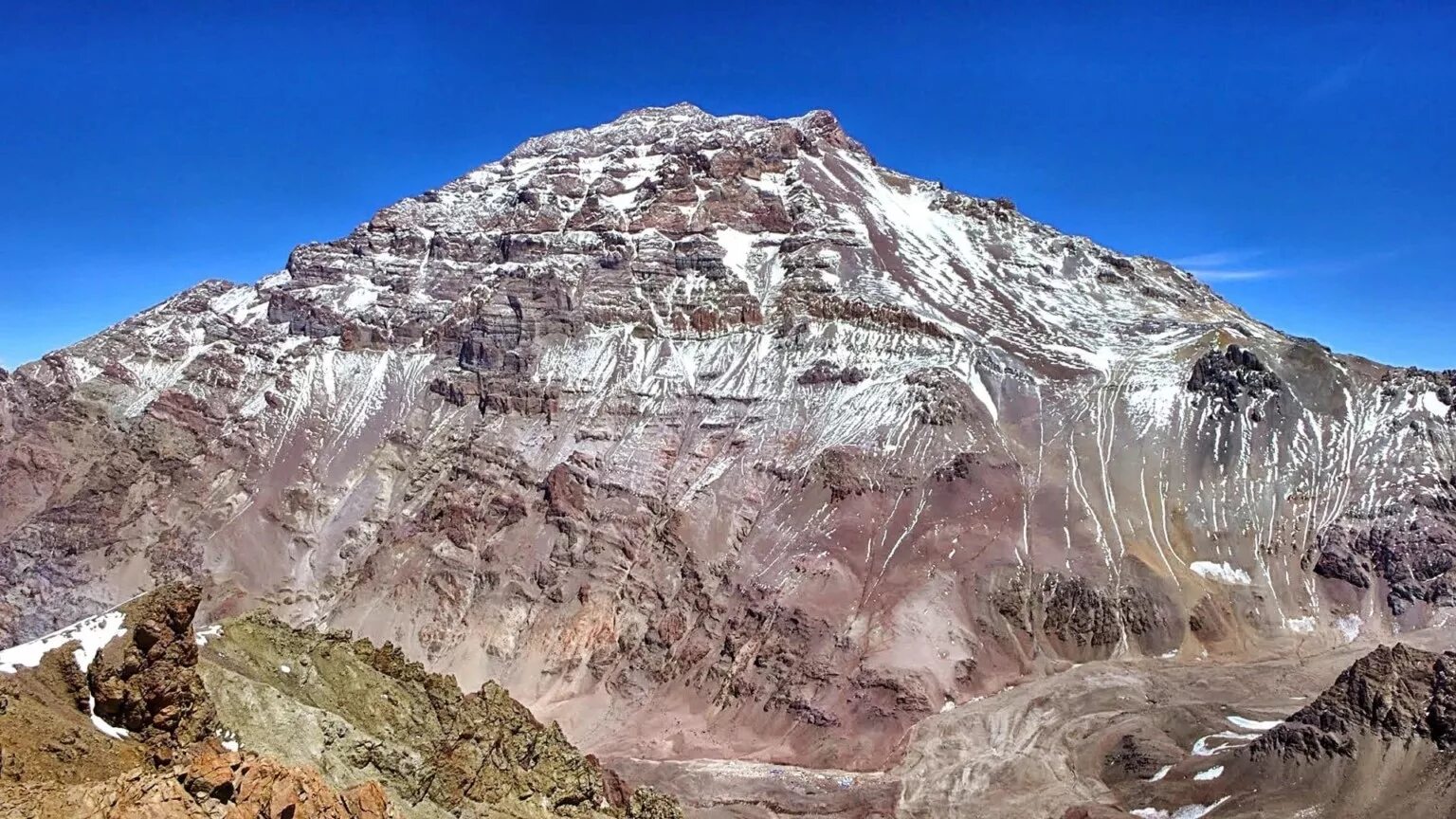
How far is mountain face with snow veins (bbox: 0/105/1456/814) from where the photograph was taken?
304 ft

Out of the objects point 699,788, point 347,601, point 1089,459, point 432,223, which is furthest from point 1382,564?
point 432,223

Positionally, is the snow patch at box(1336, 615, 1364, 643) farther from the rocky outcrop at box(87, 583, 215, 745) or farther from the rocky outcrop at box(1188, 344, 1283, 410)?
the rocky outcrop at box(87, 583, 215, 745)

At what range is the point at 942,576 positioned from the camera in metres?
96.2

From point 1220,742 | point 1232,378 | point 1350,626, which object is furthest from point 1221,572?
point 1220,742

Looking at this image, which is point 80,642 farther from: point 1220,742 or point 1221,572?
point 1221,572

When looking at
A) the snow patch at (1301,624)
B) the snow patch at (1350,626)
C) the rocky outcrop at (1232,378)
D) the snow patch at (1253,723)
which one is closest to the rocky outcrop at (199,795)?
the snow patch at (1253,723)

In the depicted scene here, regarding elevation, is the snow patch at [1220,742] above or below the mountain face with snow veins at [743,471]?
below

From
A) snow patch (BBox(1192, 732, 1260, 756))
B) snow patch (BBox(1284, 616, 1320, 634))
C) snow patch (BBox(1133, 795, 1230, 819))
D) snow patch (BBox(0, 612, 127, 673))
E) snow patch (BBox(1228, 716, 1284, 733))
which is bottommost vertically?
snow patch (BBox(1133, 795, 1230, 819))

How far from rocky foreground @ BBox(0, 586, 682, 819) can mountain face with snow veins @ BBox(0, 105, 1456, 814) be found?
44322 mm

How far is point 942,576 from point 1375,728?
1654 inches

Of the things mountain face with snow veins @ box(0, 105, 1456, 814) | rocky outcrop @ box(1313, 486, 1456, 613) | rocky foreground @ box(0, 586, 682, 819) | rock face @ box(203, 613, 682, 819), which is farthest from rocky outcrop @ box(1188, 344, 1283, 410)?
rock face @ box(203, 613, 682, 819)

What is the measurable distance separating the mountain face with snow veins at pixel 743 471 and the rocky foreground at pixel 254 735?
44.3 metres

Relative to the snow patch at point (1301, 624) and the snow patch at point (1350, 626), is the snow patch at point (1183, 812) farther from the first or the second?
the snow patch at point (1350, 626)

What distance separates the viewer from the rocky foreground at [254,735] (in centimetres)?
1736
